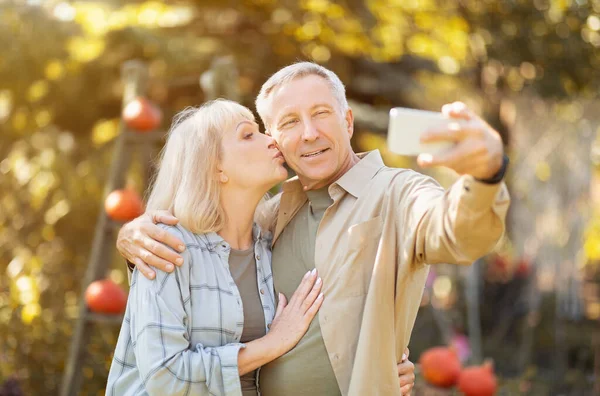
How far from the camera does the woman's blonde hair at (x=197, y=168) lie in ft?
7.50

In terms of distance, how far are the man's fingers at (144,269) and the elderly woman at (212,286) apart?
2 cm

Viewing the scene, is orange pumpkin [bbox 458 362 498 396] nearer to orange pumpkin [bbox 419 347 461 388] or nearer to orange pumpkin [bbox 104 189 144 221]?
orange pumpkin [bbox 419 347 461 388]

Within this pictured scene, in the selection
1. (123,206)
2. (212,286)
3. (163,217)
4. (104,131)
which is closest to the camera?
(212,286)

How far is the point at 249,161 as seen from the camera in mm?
2348

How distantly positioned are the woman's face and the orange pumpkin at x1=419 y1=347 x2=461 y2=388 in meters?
2.17

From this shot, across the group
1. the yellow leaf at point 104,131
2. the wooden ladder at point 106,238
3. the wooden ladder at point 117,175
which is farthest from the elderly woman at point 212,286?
the yellow leaf at point 104,131

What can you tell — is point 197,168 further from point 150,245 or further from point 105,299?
point 105,299

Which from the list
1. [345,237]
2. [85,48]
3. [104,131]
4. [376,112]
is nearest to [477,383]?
[345,237]

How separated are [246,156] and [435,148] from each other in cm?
96

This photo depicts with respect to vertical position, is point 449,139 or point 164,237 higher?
point 449,139

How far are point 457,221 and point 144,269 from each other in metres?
0.95

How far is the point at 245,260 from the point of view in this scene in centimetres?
234

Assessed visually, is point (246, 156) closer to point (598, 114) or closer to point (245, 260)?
point (245, 260)

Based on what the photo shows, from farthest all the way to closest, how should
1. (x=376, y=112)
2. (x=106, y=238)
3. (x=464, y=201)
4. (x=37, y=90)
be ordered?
1. (x=376, y=112)
2. (x=37, y=90)
3. (x=106, y=238)
4. (x=464, y=201)
